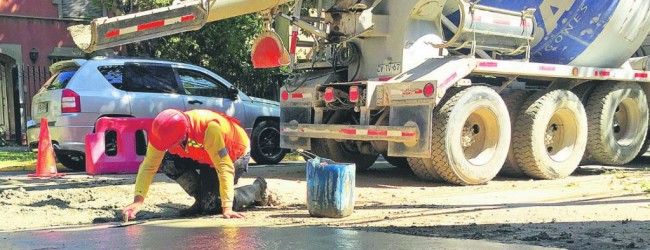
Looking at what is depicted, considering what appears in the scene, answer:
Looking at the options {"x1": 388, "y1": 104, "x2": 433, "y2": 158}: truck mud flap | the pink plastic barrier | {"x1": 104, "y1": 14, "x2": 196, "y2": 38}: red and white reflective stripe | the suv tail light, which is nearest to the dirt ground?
the pink plastic barrier

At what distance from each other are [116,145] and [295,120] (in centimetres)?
270

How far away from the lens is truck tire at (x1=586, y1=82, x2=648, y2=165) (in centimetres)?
1098

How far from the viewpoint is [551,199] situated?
26.6 feet

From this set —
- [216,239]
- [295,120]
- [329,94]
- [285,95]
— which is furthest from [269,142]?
[216,239]

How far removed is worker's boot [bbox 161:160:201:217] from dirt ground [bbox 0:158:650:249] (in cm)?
32

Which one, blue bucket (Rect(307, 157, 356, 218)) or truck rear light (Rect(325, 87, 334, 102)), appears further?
truck rear light (Rect(325, 87, 334, 102))

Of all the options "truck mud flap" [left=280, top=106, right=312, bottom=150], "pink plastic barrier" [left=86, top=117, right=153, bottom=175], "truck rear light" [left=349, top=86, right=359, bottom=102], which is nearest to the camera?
"truck rear light" [left=349, top=86, right=359, bottom=102]

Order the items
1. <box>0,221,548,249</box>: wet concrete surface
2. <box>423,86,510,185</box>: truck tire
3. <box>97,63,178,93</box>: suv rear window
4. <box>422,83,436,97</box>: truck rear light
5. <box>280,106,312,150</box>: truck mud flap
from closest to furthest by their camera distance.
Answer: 1. <box>0,221,548,249</box>: wet concrete surface
2. <box>422,83,436,97</box>: truck rear light
3. <box>423,86,510,185</box>: truck tire
4. <box>280,106,312,150</box>: truck mud flap
5. <box>97,63,178,93</box>: suv rear window

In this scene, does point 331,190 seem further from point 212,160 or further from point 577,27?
point 577,27

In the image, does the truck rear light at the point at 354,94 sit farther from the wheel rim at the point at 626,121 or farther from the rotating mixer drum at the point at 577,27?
the wheel rim at the point at 626,121

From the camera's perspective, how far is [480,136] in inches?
381

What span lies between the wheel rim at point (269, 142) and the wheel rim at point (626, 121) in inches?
211

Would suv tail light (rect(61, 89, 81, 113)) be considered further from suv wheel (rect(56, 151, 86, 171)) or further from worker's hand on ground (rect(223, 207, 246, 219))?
worker's hand on ground (rect(223, 207, 246, 219))

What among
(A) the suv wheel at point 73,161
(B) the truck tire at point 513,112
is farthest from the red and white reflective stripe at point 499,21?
(A) the suv wheel at point 73,161
